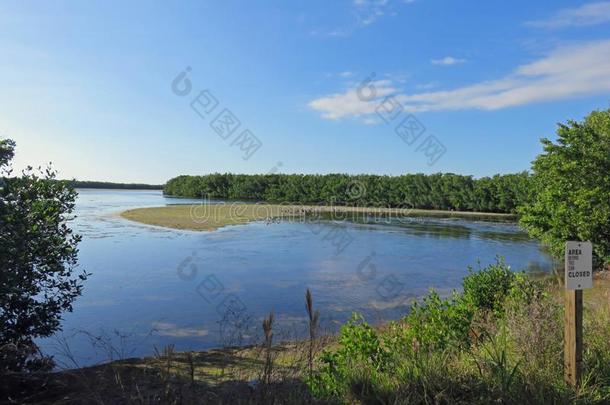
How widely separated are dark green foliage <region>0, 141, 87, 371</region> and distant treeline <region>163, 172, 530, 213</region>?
77.0m

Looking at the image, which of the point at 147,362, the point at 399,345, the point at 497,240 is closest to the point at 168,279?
the point at 147,362

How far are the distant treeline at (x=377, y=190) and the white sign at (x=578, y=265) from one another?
3031 inches

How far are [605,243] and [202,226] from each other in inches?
1293

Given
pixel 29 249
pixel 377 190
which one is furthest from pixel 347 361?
pixel 377 190

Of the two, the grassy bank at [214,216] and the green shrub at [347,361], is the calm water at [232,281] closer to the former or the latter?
the green shrub at [347,361]

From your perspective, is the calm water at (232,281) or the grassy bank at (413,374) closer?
the grassy bank at (413,374)

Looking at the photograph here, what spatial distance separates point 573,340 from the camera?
4.50 meters

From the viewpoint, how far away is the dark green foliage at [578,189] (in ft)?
63.0

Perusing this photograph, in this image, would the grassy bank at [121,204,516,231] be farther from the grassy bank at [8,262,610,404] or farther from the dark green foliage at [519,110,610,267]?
the grassy bank at [8,262,610,404]

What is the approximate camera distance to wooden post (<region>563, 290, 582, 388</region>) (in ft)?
14.8

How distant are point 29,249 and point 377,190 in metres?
107

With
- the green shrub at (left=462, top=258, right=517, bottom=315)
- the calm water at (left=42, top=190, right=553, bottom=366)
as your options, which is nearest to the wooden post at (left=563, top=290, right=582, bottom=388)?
the calm water at (left=42, top=190, right=553, bottom=366)

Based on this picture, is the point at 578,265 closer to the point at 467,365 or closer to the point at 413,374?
the point at 467,365

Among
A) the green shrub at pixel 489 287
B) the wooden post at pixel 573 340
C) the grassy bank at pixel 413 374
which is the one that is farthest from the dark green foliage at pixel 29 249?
the green shrub at pixel 489 287
